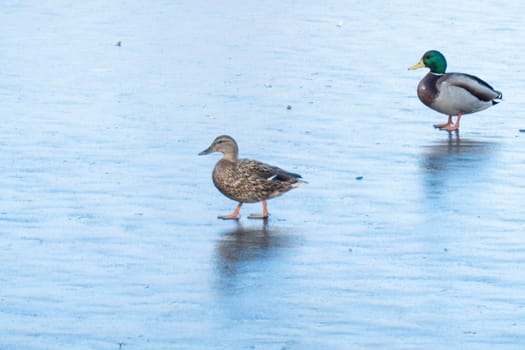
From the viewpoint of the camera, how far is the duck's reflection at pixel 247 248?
10391mm

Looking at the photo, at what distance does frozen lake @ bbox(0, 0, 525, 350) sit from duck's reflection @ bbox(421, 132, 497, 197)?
1.5 inches

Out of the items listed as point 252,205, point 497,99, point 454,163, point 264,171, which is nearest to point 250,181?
point 264,171

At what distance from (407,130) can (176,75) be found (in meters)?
4.49

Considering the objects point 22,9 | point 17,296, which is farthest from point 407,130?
point 22,9

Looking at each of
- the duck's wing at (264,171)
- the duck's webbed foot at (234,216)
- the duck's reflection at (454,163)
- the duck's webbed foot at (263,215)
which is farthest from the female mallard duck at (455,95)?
the duck's webbed foot at (234,216)

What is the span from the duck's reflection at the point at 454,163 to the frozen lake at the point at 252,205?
1.5 inches

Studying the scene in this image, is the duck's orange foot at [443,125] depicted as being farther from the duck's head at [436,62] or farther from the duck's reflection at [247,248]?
the duck's reflection at [247,248]

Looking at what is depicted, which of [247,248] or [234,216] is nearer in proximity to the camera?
[247,248]

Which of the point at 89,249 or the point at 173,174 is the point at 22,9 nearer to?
the point at 173,174

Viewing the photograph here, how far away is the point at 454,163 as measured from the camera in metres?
14.7

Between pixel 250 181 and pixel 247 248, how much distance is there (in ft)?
3.78

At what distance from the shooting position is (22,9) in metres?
27.3

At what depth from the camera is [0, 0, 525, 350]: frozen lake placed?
9.07 meters

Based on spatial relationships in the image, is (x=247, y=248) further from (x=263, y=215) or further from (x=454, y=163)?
(x=454, y=163)
